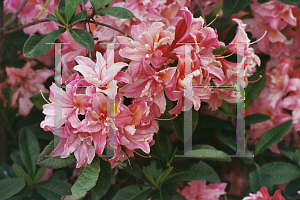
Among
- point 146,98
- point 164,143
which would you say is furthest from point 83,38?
point 164,143

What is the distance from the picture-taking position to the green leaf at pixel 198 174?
2.25ft

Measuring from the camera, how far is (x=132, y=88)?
51 cm

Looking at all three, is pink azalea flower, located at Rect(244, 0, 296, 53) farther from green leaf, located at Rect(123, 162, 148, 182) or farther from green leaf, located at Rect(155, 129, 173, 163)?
green leaf, located at Rect(123, 162, 148, 182)

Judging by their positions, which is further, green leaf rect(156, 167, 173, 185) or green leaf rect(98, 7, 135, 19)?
green leaf rect(156, 167, 173, 185)

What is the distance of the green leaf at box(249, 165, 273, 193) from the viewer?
74 cm

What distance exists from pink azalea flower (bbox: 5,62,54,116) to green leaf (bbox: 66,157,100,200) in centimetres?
39

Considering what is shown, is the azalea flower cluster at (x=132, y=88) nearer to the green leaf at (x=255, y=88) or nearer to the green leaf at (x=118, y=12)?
the green leaf at (x=118, y=12)

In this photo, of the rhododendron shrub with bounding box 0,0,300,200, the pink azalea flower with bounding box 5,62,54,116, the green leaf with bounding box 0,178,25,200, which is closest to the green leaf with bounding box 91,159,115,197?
the rhododendron shrub with bounding box 0,0,300,200

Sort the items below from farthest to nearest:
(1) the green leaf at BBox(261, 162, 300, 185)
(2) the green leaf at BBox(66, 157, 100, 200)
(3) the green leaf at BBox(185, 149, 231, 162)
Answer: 1. (1) the green leaf at BBox(261, 162, 300, 185)
2. (3) the green leaf at BBox(185, 149, 231, 162)
3. (2) the green leaf at BBox(66, 157, 100, 200)

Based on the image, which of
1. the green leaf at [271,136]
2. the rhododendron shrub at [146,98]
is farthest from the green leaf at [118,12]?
the green leaf at [271,136]

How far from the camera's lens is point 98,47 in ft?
2.27

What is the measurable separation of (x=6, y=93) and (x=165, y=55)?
565 millimetres

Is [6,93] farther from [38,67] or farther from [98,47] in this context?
[98,47]

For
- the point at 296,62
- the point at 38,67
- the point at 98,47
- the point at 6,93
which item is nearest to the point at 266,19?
the point at 296,62
